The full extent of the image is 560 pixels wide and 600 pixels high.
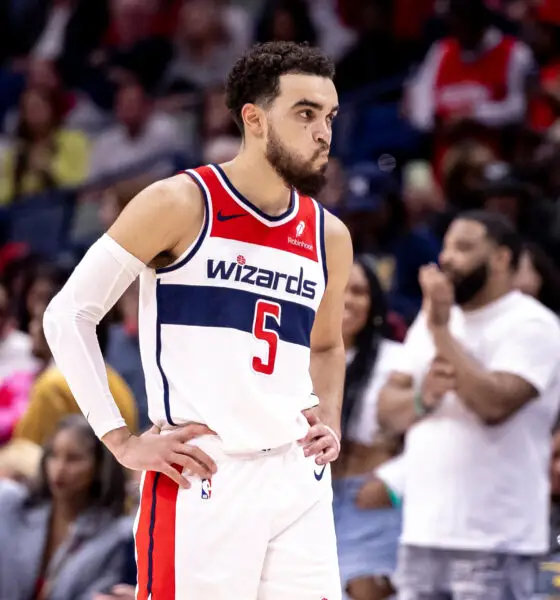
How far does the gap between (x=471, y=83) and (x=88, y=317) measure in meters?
6.04

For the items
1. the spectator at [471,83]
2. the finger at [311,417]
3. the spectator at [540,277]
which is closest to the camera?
the finger at [311,417]

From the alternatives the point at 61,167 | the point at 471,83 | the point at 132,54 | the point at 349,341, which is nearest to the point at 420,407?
the point at 349,341

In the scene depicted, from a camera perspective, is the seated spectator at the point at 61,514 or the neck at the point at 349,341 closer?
the seated spectator at the point at 61,514

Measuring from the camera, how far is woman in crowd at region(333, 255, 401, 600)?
5.28m

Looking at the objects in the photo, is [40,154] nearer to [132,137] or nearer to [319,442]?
[132,137]

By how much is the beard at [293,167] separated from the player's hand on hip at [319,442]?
590 mm

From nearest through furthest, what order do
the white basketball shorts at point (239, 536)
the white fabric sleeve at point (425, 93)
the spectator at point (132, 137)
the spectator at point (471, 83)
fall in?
1. the white basketball shorts at point (239, 536)
2. the spectator at point (471, 83)
3. the white fabric sleeve at point (425, 93)
4. the spectator at point (132, 137)

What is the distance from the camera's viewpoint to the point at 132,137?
10.1 metres

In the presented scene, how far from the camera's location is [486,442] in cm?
497

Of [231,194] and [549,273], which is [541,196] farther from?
[231,194]

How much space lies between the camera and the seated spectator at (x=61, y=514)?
5.37m

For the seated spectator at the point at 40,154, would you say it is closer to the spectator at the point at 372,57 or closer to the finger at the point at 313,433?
the spectator at the point at 372,57

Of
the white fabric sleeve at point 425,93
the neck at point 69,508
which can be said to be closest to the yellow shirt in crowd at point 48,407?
the neck at point 69,508

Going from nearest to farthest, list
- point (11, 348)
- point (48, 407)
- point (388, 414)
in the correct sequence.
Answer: point (388, 414), point (48, 407), point (11, 348)
